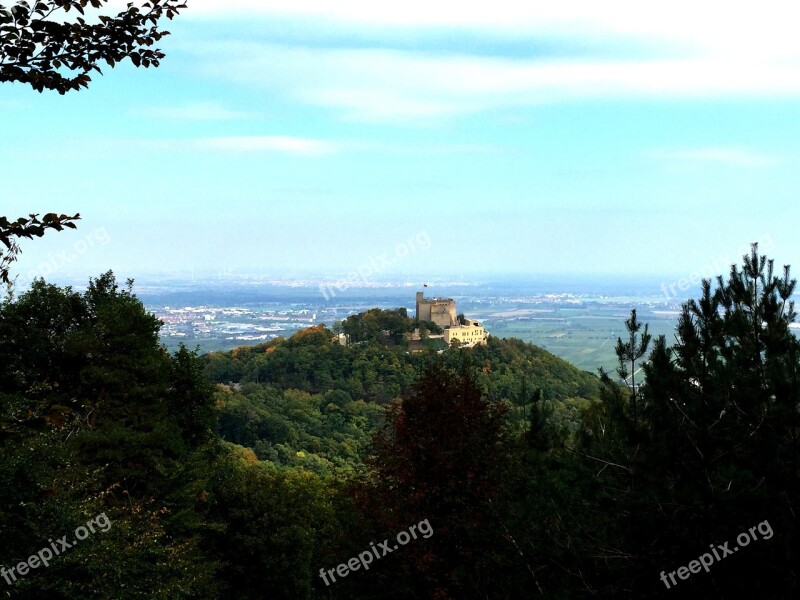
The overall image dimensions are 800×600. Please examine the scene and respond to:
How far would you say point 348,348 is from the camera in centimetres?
8888

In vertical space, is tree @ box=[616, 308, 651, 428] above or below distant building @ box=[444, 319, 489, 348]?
above

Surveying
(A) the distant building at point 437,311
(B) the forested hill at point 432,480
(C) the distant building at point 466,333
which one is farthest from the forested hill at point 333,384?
(B) the forested hill at point 432,480

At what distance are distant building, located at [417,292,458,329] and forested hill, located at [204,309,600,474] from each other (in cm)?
733

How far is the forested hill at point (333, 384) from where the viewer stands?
54000 mm

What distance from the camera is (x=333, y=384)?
77.9 m

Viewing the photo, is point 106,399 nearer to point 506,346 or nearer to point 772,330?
point 772,330

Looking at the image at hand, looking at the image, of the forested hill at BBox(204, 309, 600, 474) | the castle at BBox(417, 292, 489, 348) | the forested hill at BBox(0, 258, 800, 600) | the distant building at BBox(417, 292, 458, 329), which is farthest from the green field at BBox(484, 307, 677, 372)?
the forested hill at BBox(0, 258, 800, 600)

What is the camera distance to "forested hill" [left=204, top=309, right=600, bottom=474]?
5400 cm

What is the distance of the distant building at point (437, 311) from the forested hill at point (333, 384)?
733cm

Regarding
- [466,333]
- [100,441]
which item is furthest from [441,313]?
[100,441]

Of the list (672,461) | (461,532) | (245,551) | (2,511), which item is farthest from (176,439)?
(672,461)

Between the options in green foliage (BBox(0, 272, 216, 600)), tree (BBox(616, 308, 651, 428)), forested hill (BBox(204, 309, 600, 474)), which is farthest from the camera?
forested hill (BBox(204, 309, 600, 474))

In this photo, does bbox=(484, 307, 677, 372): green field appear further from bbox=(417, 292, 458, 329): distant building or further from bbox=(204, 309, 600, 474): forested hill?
bbox=(204, 309, 600, 474): forested hill

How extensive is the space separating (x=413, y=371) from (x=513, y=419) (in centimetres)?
6472
